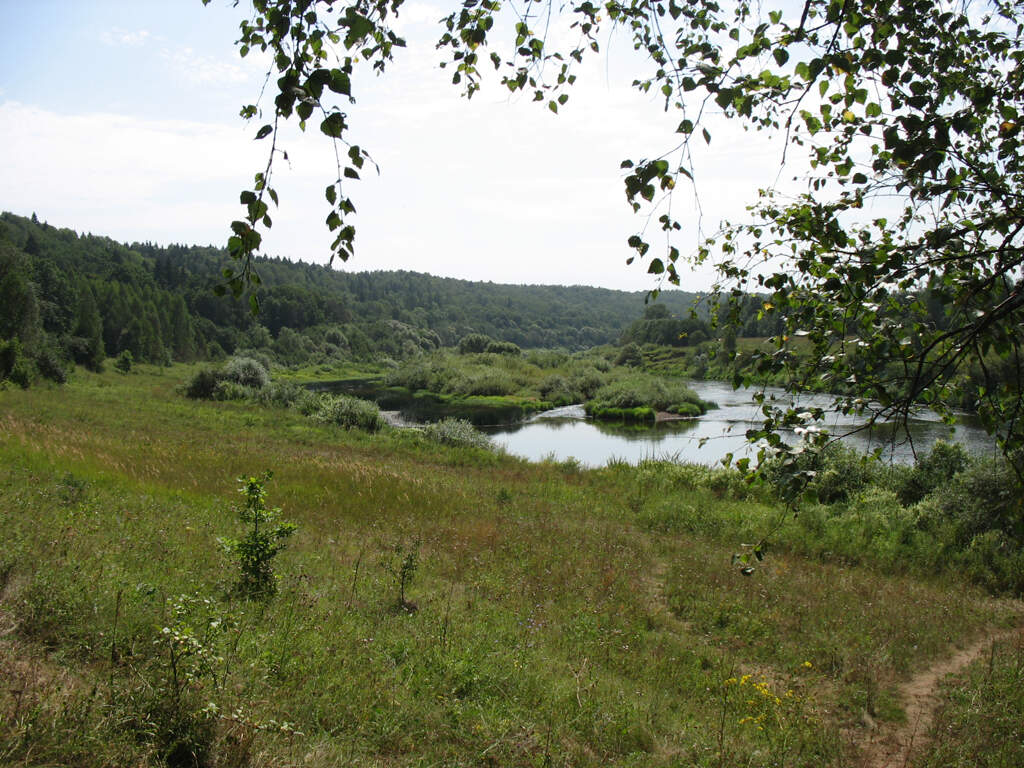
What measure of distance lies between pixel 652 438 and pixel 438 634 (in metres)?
33.6

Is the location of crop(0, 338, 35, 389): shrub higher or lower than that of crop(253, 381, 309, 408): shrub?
higher

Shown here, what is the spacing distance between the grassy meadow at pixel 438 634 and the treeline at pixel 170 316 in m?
10.9

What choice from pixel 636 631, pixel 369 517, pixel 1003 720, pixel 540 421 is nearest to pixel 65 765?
pixel 636 631

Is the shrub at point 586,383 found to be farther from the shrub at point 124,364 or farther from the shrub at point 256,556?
the shrub at point 256,556

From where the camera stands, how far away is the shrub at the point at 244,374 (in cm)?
4825

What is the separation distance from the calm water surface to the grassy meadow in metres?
14.8

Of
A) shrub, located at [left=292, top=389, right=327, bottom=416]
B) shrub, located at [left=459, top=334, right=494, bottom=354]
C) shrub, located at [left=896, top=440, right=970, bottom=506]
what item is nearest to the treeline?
shrub, located at [left=292, top=389, right=327, bottom=416]

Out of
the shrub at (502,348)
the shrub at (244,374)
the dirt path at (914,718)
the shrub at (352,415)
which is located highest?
the shrub at (502,348)

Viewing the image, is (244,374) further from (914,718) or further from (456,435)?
(914,718)

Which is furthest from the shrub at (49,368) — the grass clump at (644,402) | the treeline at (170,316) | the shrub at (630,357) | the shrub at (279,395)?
the shrub at (630,357)

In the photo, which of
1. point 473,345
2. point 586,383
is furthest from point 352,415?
point 473,345

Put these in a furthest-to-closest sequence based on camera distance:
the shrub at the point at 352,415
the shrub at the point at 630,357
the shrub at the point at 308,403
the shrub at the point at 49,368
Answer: the shrub at the point at 630,357
the shrub at the point at 49,368
the shrub at the point at 308,403
the shrub at the point at 352,415

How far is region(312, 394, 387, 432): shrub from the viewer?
36250 millimetres

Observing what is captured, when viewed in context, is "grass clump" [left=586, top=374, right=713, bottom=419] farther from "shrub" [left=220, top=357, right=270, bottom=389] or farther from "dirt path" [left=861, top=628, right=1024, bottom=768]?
"dirt path" [left=861, top=628, right=1024, bottom=768]
